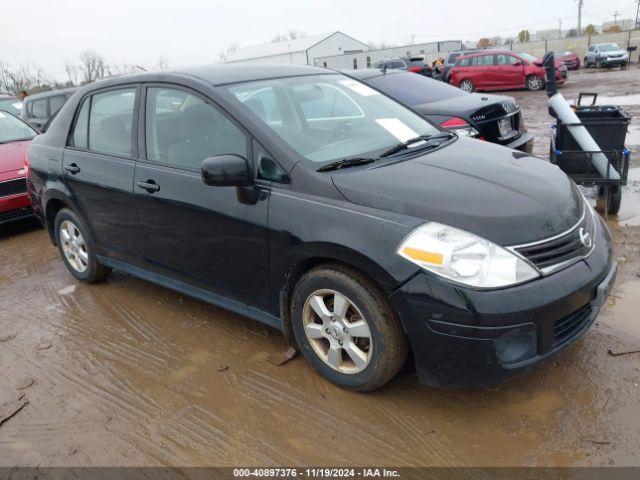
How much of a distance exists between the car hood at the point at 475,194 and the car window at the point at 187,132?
804mm

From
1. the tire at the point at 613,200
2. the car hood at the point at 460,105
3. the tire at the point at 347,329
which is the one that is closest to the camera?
the tire at the point at 347,329

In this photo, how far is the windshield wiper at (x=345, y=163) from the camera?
300cm


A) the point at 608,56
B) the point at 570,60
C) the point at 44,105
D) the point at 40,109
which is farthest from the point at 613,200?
the point at 570,60

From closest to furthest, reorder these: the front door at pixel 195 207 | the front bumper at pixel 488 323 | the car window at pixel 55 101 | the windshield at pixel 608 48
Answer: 1. the front bumper at pixel 488 323
2. the front door at pixel 195 207
3. the car window at pixel 55 101
4. the windshield at pixel 608 48

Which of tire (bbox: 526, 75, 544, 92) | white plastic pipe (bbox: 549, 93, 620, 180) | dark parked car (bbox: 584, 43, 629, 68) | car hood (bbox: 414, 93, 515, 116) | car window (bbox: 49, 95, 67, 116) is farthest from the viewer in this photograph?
dark parked car (bbox: 584, 43, 629, 68)

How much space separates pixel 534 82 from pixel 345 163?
21482mm

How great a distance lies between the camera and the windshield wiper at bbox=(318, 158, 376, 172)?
9.84ft

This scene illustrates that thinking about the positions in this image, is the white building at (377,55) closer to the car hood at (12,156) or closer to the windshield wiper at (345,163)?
the car hood at (12,156)

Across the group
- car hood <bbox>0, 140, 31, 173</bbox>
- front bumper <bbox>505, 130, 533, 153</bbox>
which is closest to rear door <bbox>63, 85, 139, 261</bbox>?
car hood <bbox>0, 140, 31, 173</bbox>

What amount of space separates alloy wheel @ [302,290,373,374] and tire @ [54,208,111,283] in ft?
7.99

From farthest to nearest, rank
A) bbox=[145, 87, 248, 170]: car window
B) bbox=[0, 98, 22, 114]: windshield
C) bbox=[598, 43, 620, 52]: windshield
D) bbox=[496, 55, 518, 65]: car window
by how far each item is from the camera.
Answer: bbox=[598, 43, 620, 52]: windshield < bbox=[496, 55, 518, 65]: car window < bbox=[0, 98, 22, 114]: windshield < bbox=[145, 87, 248, 170]: car window

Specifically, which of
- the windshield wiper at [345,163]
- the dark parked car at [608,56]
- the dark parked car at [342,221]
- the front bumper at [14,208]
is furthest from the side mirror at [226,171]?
the dark parked car at [608,56]

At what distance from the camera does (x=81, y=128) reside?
4.46 meters

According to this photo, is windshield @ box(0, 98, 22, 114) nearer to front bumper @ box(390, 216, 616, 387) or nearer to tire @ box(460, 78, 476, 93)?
front bumper @ box(390, 216, 616, 387)
